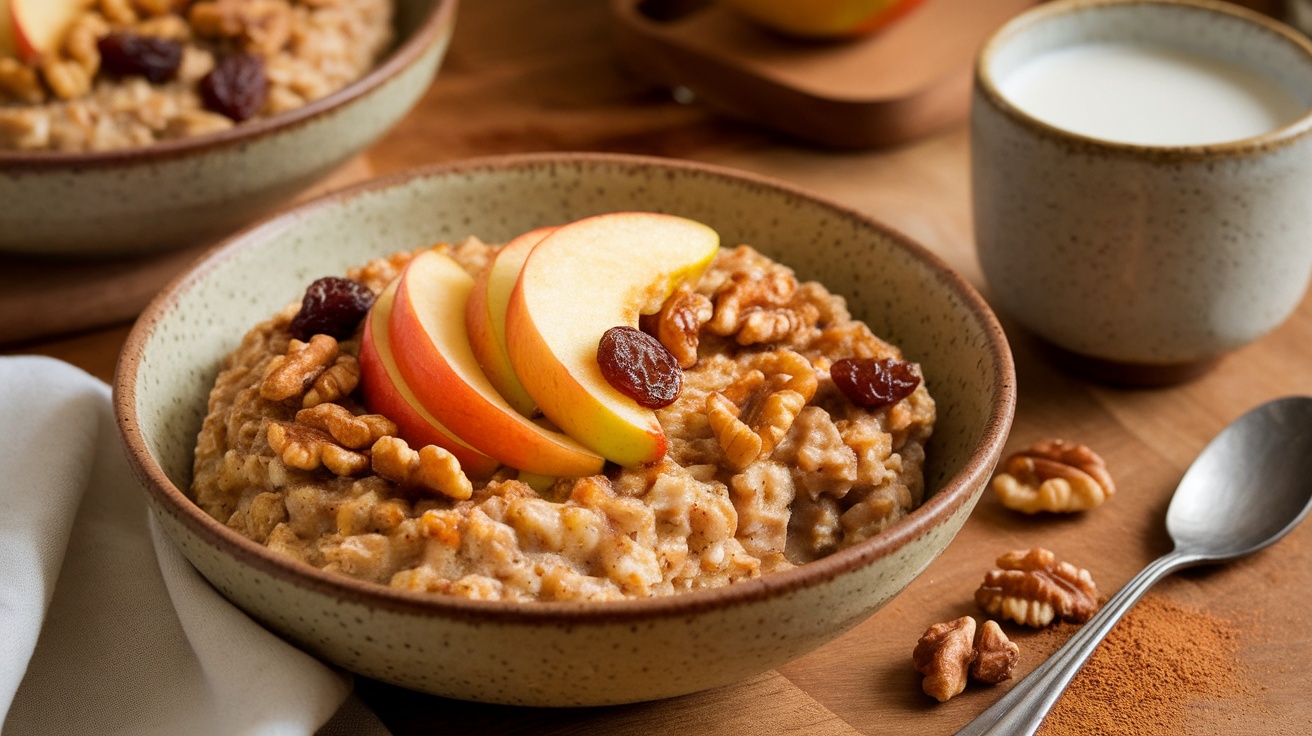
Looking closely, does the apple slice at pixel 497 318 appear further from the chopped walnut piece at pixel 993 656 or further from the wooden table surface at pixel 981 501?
the chopped walnut piece at pixel 993 656

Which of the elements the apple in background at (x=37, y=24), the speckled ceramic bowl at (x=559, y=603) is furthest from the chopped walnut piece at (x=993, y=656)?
the apple in background at (x=37, y=24)

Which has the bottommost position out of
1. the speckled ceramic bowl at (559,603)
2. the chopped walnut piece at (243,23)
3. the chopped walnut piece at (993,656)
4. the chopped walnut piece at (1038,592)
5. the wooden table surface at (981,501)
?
the wooden table surface at (981,501)

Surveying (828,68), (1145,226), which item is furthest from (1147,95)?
(828,68)

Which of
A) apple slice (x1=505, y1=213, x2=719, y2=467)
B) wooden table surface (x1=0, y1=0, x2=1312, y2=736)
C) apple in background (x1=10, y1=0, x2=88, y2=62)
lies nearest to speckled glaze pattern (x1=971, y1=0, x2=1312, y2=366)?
wooden table surface (x1=0, y1=0, x2=1312, y2=736)

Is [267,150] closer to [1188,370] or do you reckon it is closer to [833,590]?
[833,590]

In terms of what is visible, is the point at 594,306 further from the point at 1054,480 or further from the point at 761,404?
the point at 1054,480

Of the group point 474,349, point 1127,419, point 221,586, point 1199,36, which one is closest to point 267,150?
point 474,349
